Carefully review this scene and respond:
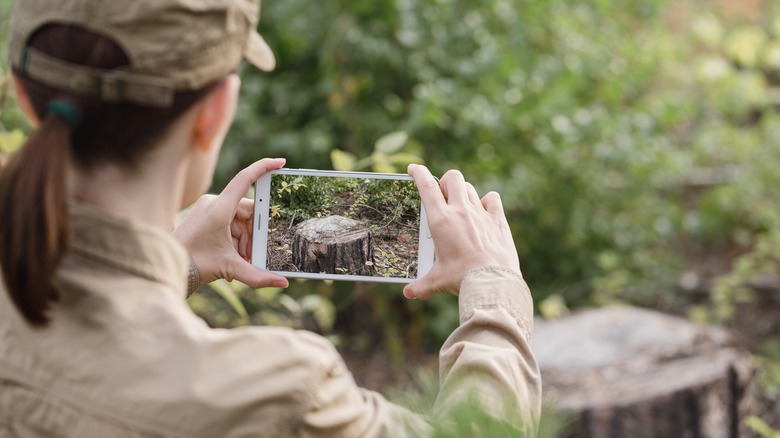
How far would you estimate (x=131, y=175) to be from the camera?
0.91 meters

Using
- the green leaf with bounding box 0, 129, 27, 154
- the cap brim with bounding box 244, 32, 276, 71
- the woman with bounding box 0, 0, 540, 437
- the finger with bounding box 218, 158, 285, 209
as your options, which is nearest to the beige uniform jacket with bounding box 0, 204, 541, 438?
the woman with bounding box 0, 0, 540, 437

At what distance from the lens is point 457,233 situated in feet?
4.07

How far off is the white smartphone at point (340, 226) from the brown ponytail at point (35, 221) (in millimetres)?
556

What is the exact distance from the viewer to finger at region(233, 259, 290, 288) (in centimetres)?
133

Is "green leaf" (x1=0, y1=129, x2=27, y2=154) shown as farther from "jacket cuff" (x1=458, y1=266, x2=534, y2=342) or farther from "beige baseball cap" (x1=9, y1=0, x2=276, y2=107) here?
"jacket cuff" (x1=458, y1=266, x2=534, y2=342)

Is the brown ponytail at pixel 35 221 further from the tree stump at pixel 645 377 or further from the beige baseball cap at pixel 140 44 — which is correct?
the tree stump at pixel 645 377

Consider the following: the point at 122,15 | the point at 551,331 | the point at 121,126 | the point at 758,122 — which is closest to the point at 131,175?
the point at 121,126

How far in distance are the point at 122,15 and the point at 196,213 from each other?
56cm

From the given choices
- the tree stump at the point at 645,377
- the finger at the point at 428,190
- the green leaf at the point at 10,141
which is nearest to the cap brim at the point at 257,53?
the finger at the point at 428,190

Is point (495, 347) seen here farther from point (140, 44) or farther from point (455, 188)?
point (140, 44)

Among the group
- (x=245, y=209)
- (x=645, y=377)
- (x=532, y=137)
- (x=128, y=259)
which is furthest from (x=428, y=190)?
(x=532, y=137)

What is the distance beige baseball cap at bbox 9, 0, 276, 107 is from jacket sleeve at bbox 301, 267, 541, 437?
1.01ft

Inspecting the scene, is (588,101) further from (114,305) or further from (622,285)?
(114,305)

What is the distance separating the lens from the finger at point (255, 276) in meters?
1.33
